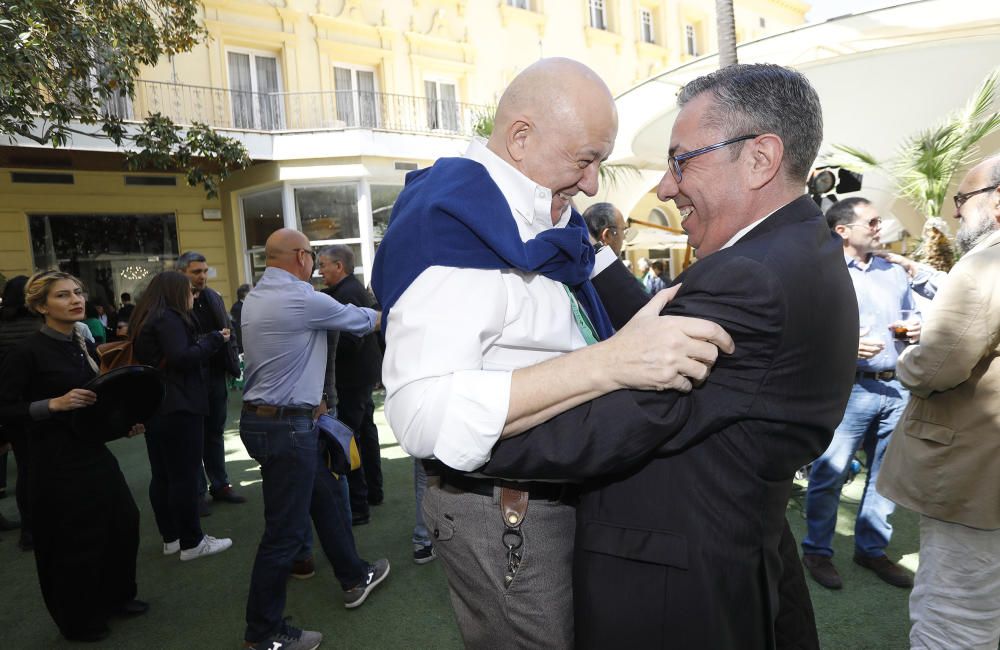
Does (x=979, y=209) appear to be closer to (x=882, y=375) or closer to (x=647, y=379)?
(x=882, y=375)

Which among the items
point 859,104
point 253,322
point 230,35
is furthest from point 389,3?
point 253,322

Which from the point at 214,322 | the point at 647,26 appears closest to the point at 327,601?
the point at 214,322

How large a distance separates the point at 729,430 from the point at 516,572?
57 cm

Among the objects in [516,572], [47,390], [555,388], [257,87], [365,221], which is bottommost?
[516,572]

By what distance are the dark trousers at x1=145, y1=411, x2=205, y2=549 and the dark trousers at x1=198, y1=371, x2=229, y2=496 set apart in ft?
2.93

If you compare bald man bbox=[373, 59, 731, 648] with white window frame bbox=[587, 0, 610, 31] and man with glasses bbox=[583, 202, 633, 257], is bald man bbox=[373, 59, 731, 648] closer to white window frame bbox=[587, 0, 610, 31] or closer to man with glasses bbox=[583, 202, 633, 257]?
man with glasses bbox=[583, 202, 633, 257]

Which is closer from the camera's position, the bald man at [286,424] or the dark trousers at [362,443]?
the bald man at [286,424]

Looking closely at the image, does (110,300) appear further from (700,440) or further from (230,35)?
(700,440)

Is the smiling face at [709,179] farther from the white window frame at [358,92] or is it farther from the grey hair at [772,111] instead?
the white window frame at [358,92]

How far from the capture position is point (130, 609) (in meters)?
3.48

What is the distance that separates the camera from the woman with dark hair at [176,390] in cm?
400

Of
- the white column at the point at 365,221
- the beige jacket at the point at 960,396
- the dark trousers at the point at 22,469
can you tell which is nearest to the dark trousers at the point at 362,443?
the dark trousers at the point at 22,469

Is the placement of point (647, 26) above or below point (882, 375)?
above

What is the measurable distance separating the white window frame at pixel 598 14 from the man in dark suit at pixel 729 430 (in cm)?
1921
